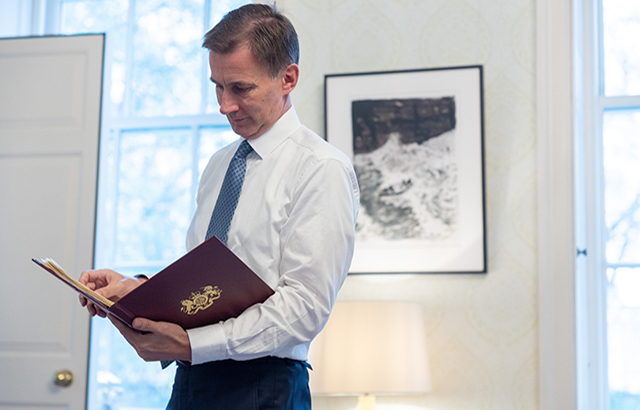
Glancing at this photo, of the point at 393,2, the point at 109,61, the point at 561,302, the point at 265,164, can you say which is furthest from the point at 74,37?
the point at 561,302

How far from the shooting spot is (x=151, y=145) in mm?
2928

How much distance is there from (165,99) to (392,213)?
1218mm

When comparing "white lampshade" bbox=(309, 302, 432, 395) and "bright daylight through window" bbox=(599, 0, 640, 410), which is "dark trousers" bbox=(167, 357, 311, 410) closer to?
"white lampshade" bbox=(309, 302, 432, 395)

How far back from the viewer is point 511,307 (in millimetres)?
2391

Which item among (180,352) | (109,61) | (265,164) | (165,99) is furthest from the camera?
(165,99)

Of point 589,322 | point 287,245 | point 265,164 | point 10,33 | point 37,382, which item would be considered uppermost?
point 10,33

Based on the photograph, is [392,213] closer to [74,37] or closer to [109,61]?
[109,61]

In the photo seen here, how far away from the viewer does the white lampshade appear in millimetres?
2078

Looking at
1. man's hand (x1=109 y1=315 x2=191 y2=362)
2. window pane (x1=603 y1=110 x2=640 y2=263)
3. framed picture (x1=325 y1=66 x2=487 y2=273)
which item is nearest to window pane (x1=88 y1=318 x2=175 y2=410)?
framed picture (x1=325 y1=66 x2=487 y2=273)

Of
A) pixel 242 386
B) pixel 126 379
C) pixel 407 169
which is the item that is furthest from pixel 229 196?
pixel 126 379

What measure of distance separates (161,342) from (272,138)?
18.6 inches

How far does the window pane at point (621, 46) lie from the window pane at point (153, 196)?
72.4 inches

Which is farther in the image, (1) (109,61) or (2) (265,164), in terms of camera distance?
(1) (109,61)

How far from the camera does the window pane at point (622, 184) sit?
2521 millimetres
